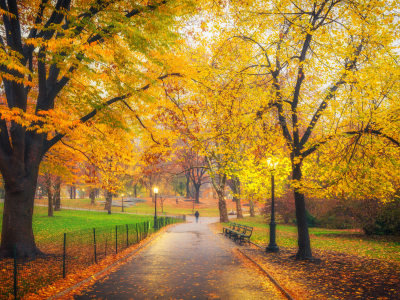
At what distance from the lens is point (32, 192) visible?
10.1 m

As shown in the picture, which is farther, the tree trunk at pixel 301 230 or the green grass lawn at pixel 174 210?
the green grass lawn at pixel 174 210

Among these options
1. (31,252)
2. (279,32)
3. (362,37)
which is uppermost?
(279,32)

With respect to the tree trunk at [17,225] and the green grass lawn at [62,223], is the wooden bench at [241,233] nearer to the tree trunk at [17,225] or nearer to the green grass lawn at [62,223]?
the tree trunk at [17,225]

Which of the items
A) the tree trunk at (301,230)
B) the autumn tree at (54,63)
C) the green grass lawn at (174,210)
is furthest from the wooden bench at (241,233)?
the green grass lawn at (174,210)

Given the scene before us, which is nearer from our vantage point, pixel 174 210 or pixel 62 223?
pixel 62 223

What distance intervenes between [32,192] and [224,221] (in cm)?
2403

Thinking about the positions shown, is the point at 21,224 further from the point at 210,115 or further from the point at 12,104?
the point at 210,115

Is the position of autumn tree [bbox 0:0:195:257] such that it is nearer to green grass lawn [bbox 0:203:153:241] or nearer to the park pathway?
the park pathway

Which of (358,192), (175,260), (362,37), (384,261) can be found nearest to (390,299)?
(358,192)

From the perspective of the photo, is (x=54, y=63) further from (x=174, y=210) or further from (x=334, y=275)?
(x=174, y=210)

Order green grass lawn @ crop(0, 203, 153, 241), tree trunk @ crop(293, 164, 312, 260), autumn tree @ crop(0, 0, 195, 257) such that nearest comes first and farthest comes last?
autumn tree @ crop(0, 0, 195, 257) < tree trunk @ crop(293, 164, 312, 260) < green grass lawn @ crop(0, 203, 153, 241)

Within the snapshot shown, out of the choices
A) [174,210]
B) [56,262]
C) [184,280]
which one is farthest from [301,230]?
[174,210]

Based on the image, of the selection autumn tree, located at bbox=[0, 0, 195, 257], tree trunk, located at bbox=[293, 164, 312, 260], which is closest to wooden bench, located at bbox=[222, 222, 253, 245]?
tree trunk, located at bbox=[293, 164, 312, 260]

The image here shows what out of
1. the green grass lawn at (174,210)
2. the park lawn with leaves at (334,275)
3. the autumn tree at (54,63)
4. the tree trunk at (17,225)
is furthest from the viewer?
the green grass lawn at (174,210)
